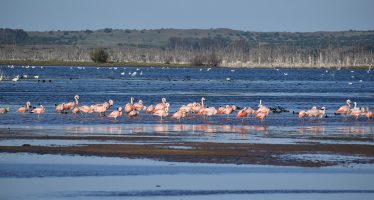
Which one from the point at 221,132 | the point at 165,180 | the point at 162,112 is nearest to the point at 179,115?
the point at 162,112

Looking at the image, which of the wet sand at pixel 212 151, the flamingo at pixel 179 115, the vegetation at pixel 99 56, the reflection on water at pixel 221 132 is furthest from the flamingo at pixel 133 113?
the vegetation at pixel 99 56

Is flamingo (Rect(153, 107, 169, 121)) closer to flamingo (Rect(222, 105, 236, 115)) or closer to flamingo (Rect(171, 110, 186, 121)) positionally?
flamingo (Rect(171, 110, 186, 121))

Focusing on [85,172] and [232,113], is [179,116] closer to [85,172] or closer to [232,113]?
[232,113]

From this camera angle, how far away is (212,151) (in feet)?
82.0

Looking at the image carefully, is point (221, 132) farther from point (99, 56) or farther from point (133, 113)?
point (99, 56)

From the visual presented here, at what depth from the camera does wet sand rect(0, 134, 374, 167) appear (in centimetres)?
2339

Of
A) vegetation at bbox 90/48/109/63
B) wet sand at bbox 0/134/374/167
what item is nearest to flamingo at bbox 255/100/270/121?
wet sand at bbox 0/134/374/167

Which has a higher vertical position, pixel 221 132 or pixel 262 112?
pixel 262 112

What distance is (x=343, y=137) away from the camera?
29.4m

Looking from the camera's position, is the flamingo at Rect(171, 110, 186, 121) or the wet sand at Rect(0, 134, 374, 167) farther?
the flamingo at Rect(171, 110, 186, 121)

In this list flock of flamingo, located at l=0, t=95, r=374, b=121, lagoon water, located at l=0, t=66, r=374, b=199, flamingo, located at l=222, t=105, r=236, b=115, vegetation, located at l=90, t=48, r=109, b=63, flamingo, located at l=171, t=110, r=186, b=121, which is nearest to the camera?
lagoon water, located at l=0, t=66, r=374, b=199

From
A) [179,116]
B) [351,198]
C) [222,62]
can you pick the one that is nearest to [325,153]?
[351,198]

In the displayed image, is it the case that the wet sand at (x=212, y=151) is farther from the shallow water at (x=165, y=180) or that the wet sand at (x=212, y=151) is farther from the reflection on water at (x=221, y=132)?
the reflection on water at (x=221, y=132)

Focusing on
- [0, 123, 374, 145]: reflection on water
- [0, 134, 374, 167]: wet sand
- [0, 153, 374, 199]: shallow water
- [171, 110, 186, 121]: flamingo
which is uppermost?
[171, 110, 186, 121]: flamingo
